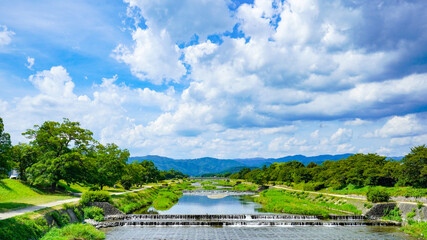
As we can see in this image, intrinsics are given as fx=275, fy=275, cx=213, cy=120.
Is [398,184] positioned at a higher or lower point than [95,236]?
higher

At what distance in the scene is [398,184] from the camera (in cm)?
6556

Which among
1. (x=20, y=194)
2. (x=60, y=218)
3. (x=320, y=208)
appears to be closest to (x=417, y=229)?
(x=320, y=208)

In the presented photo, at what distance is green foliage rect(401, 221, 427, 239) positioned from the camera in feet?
118

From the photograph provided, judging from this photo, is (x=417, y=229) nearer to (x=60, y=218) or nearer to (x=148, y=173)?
(x=60, y=218)

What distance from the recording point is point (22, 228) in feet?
90.5

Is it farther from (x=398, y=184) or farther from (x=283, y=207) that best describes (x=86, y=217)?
(x=398, y=184)

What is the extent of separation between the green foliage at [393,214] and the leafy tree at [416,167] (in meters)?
12.8

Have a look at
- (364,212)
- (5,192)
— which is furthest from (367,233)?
(5,192)

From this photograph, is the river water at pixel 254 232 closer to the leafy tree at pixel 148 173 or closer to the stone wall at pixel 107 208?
the stone wall at pixel 107 208

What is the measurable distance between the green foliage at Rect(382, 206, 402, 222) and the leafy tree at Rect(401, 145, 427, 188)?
12776mm

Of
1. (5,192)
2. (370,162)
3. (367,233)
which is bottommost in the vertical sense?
(367,233)

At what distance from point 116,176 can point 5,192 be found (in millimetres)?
29593

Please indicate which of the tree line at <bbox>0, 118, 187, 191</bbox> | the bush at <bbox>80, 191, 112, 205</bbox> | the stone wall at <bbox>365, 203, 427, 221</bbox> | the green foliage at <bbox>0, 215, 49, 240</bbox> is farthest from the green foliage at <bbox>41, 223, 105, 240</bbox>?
the stone wall at <bbox>365, 203, 427, 221</bbox>

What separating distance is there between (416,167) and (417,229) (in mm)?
25101
